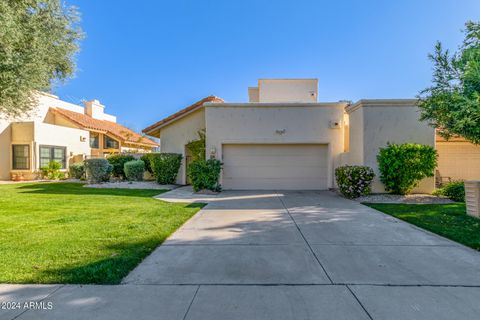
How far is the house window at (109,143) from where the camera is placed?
89.2 feet

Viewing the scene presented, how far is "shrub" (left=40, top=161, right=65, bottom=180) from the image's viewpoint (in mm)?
18109

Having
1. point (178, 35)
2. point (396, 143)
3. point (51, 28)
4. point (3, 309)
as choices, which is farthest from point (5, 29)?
point (396, 143)

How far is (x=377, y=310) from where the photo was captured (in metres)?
2.82

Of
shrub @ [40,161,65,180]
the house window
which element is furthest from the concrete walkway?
the house window

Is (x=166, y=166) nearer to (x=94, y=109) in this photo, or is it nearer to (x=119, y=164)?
(x=119, y=164)

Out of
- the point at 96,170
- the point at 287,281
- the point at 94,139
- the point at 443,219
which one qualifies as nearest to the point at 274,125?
the point at 443,219

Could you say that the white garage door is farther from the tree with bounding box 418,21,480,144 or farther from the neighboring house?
the neighboring house

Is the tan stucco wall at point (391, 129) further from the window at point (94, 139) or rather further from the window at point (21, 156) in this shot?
the window at point (94, 139)

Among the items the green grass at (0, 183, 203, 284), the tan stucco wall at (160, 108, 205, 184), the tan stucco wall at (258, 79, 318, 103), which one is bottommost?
the green grass at (0, 183, 203, 284)

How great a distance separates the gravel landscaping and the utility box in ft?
6.90

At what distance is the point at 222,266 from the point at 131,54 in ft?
63.4

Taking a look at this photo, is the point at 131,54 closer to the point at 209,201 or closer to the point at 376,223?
the point at 209,201

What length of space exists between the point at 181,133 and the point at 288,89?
27.3ft

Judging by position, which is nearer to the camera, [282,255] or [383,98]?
[282,255]
